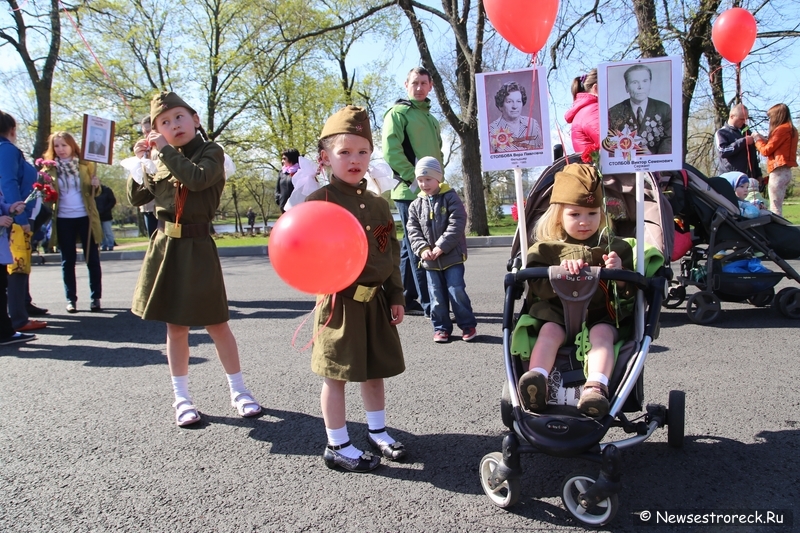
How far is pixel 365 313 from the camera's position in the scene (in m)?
2.80

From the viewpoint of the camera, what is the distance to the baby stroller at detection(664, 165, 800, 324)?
5.22 m

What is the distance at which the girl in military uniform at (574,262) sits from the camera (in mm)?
2514

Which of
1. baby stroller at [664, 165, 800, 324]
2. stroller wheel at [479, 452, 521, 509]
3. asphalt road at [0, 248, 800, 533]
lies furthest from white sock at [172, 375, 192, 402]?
baby stroller at [664, 165, 800, 324]

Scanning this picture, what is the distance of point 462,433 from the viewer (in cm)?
313

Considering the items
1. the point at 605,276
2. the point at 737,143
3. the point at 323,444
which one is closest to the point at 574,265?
the point at 605,276

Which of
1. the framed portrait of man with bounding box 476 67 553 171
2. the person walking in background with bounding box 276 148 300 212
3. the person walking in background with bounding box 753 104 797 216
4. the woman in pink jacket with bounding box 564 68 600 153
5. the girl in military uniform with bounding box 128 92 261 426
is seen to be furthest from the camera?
the person walking in background with bounding box 276 148 300 212

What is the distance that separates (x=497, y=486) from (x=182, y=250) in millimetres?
2134

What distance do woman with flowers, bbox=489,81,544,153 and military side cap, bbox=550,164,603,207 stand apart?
296 millimetres

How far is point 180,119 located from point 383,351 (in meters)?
1.73

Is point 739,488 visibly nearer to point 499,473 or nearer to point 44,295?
point 499,473

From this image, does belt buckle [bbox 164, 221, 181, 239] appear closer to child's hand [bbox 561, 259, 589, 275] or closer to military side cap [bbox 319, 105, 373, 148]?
military side cap [bbox 319, 105, 373, 148]

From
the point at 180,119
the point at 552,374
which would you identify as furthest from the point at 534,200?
the point at 180,119

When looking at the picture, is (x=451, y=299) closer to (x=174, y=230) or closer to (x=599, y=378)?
(x=174, y=230)

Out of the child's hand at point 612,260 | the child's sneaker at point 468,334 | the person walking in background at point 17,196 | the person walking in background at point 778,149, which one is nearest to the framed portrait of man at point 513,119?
the child's hand at point 612,260
